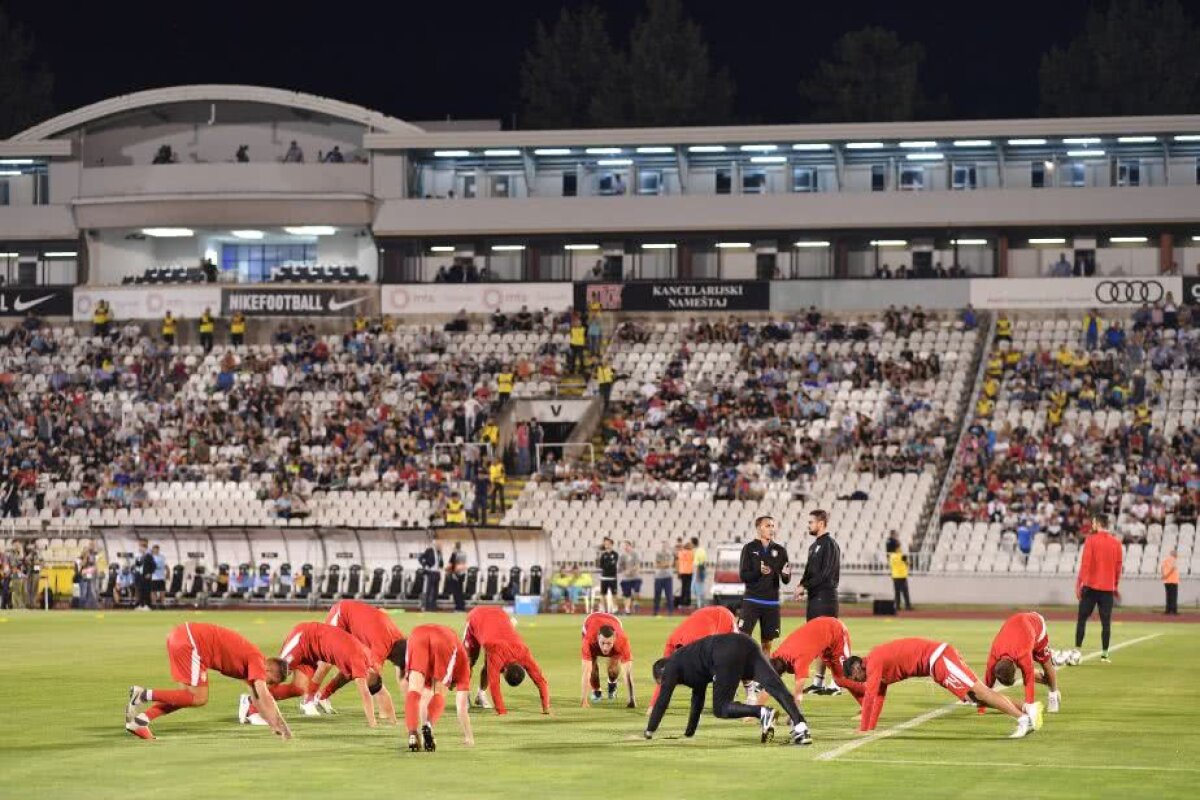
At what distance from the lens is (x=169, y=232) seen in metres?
75.6

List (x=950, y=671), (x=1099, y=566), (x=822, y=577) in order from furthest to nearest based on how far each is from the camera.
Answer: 1. (x=1099, y=566)
2. (x=822, y=577)
3. (x=950, y=671)

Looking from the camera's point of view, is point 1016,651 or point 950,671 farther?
point 1016,651

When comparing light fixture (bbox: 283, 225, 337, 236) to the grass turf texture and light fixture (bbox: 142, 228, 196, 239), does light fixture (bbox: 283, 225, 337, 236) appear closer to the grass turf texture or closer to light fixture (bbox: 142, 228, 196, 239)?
light fixture (bbox: 142, 228, 196, 239)

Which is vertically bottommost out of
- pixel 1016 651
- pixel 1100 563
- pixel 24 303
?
pixel 1016 651

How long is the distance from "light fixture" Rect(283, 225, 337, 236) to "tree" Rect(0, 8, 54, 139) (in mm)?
34894

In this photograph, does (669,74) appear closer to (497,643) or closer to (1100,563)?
(1100,563)

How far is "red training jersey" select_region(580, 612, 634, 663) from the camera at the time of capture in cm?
2022

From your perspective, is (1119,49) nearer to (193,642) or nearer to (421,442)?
Answer: (421,442)

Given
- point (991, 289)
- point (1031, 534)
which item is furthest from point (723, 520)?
point (991, 289)

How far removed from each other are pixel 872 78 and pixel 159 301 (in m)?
42.5

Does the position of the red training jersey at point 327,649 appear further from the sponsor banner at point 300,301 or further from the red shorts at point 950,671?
the sponsor banner at point 300,301

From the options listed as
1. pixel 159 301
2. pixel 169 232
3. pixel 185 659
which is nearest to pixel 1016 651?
pixel 185 659

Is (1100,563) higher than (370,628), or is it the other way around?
(1100,563)

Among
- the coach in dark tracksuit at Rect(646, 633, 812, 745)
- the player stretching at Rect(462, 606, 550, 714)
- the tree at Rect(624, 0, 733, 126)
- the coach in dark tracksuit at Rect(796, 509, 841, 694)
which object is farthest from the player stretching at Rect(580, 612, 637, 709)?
the tree at Rect(624, 0, 733, 126)
